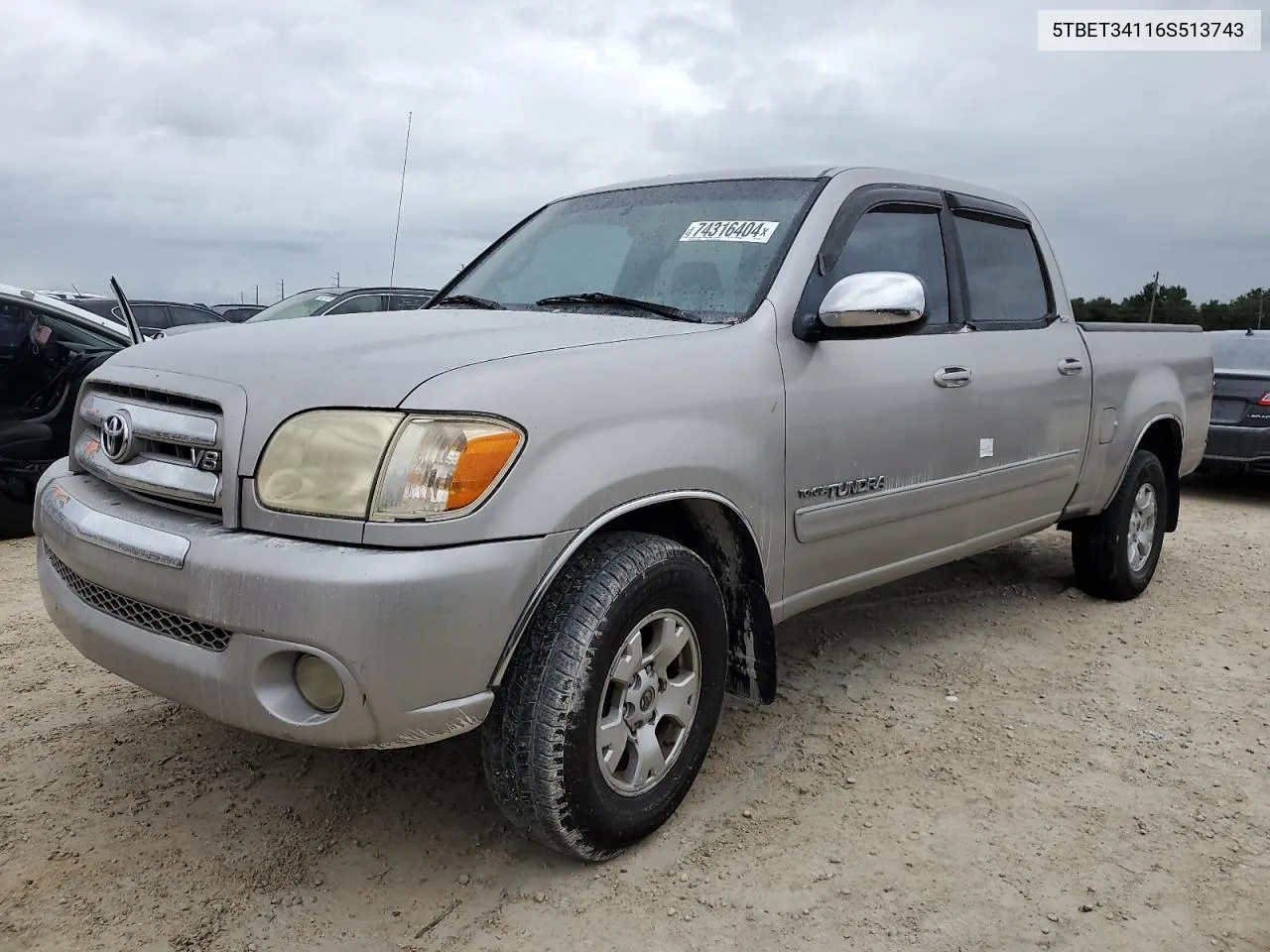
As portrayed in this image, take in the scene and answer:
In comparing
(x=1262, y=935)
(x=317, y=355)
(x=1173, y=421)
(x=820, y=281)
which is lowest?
(x=1262, y=935)

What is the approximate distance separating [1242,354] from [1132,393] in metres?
4.77

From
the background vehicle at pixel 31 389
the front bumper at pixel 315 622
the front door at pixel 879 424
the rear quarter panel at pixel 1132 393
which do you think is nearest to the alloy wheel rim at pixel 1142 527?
the rear quarter panel at pixel 1132 393

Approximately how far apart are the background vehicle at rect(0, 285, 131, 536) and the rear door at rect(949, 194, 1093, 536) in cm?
475

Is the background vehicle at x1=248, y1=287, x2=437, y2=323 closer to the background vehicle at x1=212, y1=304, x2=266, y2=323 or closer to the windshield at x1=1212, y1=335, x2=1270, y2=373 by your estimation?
the windshield at x1=1212, y1=335, x2=1270, y2=373

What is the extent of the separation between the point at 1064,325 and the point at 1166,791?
6.91ft

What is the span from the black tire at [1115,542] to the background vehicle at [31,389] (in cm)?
533

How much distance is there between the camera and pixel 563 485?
2264 millimetres

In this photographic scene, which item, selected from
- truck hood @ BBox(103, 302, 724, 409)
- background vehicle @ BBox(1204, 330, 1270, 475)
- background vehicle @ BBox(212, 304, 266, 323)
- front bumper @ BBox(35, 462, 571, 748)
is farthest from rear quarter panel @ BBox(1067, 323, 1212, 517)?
background vehicle @ BBox(212, 304, 266, 323)

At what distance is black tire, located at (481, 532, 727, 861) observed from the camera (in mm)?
2273

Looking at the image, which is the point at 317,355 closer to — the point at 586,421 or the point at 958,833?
the point at 586,421

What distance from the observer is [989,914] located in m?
2.39

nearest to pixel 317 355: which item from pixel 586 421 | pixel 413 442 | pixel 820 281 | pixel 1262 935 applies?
pixel 413 442

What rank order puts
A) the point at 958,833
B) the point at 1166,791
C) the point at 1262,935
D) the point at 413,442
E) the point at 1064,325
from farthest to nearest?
the point at 1064,325, the point at 1166,791, the point at 958,833, the point at 1262,935, the point at 413,442

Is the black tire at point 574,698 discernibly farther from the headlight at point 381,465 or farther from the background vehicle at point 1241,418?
the background vehicle at point 1241,418
